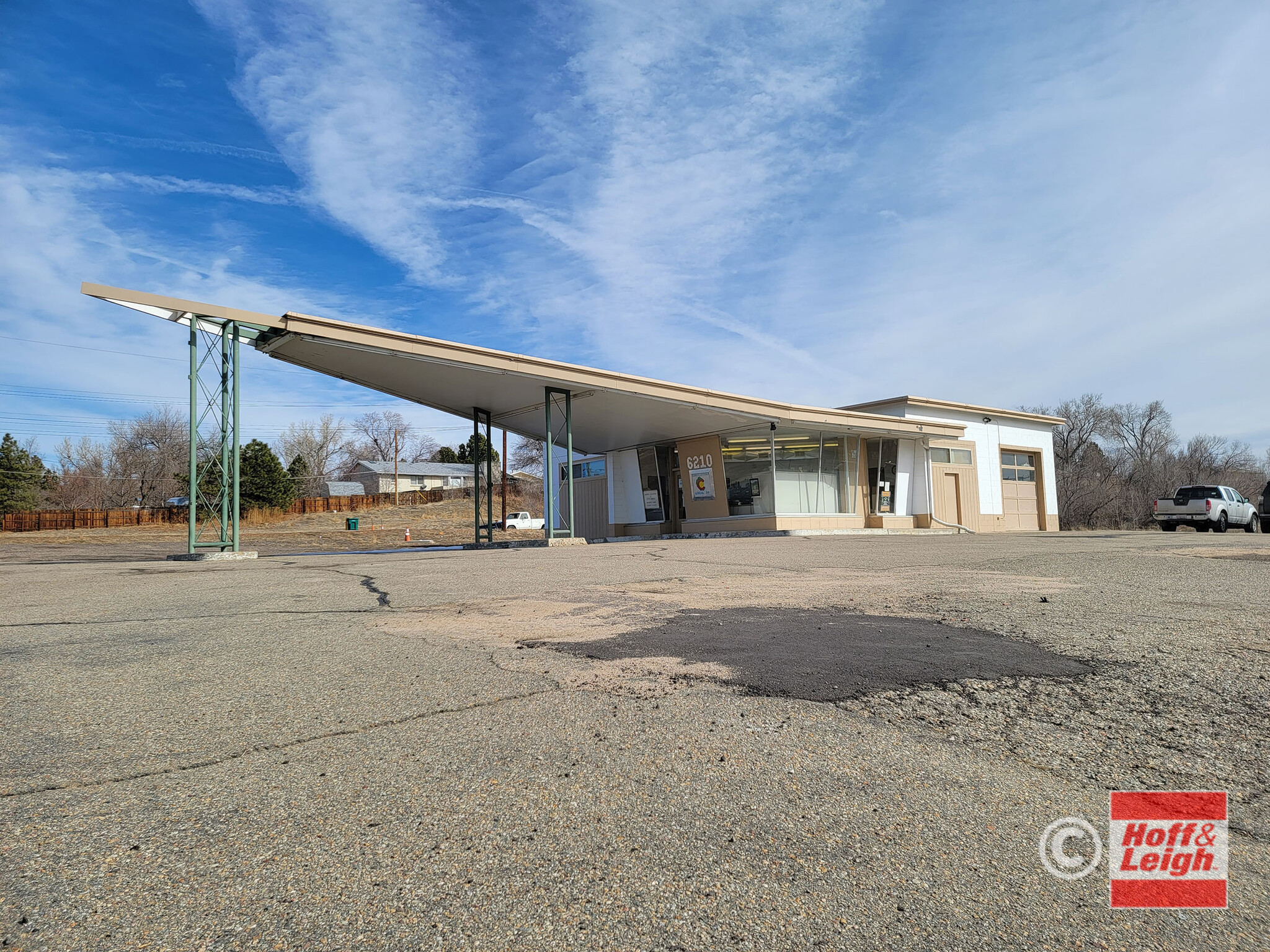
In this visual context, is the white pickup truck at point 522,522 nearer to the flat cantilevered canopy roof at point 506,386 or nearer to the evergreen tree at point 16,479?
the flat cantilevered canopy roof at point 506,386

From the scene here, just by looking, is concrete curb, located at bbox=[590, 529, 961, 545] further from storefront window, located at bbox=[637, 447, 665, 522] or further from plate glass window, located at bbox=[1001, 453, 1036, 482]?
plate glass window, located at bbox=[1001, 453, 1036, 482]

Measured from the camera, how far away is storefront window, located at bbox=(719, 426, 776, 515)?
86.2 ft

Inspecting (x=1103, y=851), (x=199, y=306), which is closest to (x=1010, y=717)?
(x=1103, y=851)

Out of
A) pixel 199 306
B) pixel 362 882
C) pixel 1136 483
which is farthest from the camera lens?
pixel 1136 483

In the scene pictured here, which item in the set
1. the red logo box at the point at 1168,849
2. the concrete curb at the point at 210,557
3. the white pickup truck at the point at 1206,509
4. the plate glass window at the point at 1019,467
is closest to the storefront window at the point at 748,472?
the plate glass window at the point at 1019,467

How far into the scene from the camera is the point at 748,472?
87.6 ft

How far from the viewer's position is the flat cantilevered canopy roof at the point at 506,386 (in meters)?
15.8

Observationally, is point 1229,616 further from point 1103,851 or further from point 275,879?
point 275,879

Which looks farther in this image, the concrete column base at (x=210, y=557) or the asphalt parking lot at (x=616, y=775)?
the concrete column base at (x=210, y=557)

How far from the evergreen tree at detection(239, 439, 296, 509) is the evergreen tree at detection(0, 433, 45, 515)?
17303 mm

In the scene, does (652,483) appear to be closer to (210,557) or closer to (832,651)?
(210,557)

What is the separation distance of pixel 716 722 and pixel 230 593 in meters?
7.71

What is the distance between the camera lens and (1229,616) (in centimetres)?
587

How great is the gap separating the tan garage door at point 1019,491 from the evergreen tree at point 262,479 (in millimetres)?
48195
